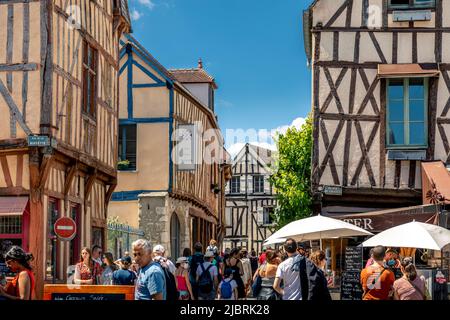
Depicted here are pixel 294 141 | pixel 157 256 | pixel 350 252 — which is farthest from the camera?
pixel 294 141

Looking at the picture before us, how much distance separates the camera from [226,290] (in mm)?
12227

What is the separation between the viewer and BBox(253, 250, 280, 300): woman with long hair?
11086mm

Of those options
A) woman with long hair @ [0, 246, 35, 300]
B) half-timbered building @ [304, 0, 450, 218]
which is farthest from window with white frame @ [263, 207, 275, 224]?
woman with long hair @ [0, 246, 35, 300]

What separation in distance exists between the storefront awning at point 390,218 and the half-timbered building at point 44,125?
5.39m

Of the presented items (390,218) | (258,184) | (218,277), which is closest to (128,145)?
(390,218)

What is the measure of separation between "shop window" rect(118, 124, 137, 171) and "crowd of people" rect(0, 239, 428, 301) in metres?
11.3

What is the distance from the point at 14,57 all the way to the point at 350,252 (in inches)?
264

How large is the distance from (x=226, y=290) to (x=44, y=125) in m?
4.69

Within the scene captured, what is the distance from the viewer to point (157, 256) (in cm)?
1121

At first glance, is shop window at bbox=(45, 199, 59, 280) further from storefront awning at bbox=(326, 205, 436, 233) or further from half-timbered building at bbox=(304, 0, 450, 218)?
half-timbered building at bbox=(304, 0, 450, 218)

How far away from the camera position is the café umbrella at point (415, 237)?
11.8 meters

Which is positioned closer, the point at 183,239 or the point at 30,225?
the point at 30,225
